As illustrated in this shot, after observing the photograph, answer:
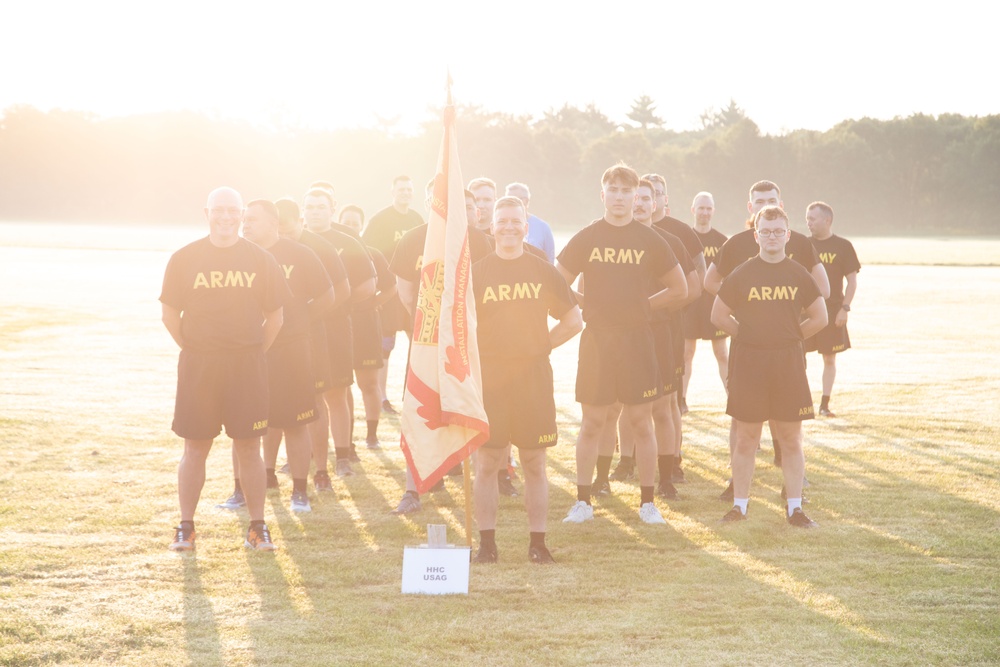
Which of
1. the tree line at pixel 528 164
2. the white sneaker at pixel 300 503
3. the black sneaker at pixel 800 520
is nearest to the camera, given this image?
the black sneaker at pixel 800 520

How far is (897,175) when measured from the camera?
68500 mm

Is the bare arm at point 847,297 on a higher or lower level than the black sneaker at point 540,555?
higher

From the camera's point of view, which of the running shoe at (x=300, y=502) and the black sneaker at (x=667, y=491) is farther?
the black sneaker at (x=667, y=491)

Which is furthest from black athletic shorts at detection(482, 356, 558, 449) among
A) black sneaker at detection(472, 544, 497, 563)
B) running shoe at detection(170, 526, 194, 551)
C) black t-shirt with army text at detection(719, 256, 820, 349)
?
running shoe at detection(170, 526, 194, 551)

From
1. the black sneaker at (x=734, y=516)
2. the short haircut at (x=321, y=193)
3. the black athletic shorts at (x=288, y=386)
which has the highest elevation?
the short haircut at (x=321, y=193)

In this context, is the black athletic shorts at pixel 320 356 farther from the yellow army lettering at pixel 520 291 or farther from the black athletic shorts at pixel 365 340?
the yellow army lettering at pixel 520 291

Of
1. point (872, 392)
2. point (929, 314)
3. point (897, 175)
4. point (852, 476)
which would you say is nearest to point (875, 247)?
point (897, 175)

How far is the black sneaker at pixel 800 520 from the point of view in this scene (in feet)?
23.9

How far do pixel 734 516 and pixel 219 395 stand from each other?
142 inches

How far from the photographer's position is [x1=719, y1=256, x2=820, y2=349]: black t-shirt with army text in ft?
23.5

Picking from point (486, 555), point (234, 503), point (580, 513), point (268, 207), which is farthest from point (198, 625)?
point (268, 207)

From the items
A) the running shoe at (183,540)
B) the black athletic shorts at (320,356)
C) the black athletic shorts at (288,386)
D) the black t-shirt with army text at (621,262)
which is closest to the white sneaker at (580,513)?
the black t-shirt with army text at (621,262)

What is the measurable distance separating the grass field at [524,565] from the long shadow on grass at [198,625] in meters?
0.02

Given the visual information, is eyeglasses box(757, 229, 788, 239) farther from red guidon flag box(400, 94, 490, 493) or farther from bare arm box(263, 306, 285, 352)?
bare arm box(263, 306, 285, 352)
